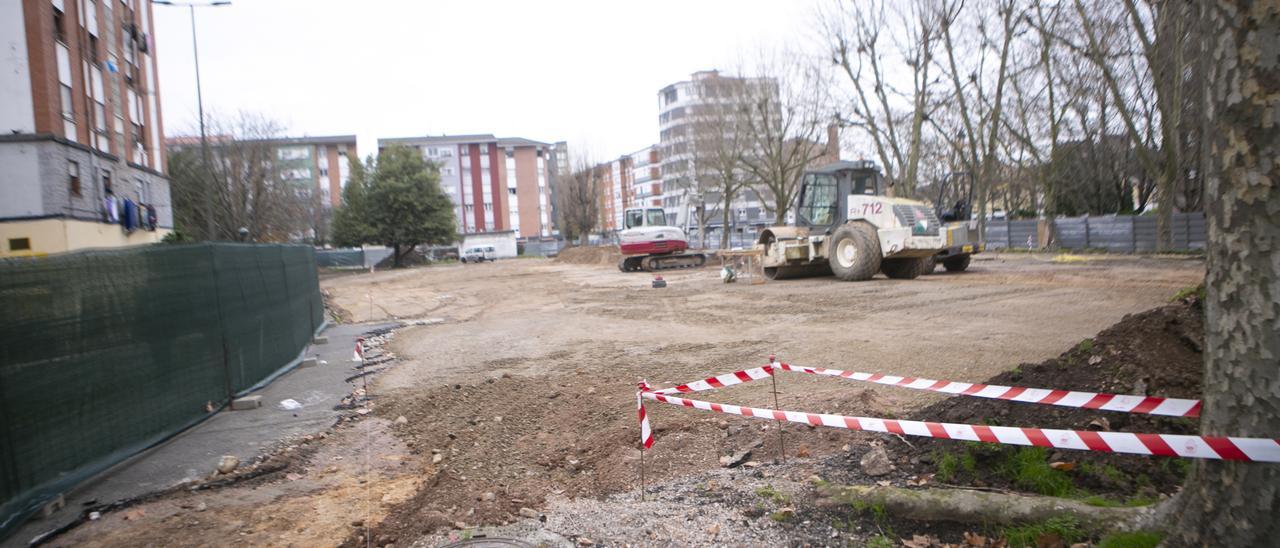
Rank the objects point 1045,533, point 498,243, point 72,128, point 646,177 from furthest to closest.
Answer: point 646,177, point 498,243, point 72,128, point 1045,533

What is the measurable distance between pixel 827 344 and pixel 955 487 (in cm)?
549

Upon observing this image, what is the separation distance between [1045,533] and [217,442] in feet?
21.6

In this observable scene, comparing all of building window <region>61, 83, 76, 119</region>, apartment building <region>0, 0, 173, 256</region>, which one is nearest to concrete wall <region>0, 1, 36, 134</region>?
apartment building <region>0, 0, 173, 256</region>

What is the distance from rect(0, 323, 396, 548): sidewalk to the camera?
510cm

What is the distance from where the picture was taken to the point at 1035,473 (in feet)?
13.5

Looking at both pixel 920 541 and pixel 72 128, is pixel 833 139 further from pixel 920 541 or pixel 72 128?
pixel 920 541

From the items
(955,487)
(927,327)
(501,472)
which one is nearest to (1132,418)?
(955,487)

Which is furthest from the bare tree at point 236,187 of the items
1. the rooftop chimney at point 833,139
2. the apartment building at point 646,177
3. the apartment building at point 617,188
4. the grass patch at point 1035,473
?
the apartment building at point 617,188

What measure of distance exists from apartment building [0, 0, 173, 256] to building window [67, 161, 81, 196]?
3cm

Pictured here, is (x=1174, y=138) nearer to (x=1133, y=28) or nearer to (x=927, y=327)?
(x=1133, y=28)

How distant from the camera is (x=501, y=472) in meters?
5.41

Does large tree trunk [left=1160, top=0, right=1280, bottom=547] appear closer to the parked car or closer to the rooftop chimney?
the rooftop chimney

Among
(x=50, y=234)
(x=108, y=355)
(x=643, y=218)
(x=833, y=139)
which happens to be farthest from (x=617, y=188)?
(x=108, y=355)

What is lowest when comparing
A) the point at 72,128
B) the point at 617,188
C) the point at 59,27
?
the point at 72,128
